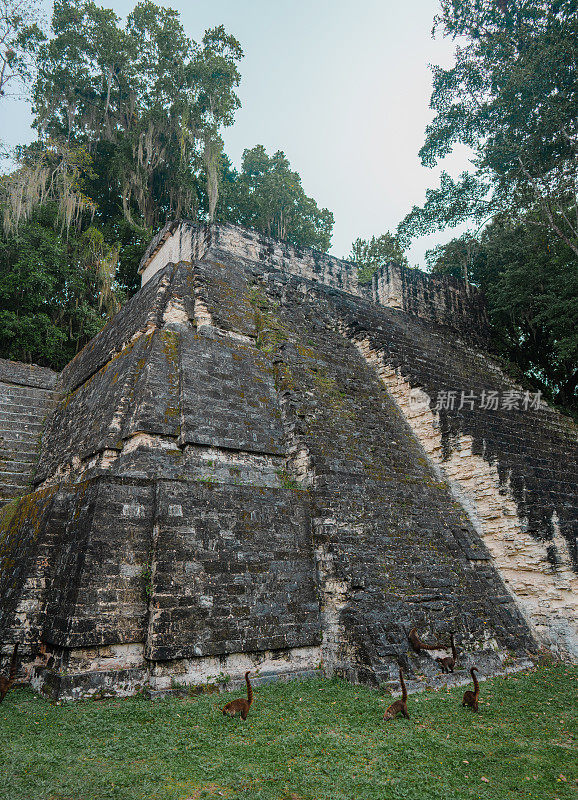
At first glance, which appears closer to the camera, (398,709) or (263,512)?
(398,709)

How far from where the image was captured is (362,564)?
5918mm

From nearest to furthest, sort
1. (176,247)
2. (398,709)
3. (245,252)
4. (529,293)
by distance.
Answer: (398,709)
(245,252)
(176,247)
(529,293)

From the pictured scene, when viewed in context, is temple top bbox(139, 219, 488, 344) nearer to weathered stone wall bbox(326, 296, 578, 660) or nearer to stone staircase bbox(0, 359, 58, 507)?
weathered stone wall bbox(326, 296, 578, 660)

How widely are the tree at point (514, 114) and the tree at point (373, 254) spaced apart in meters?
8.98

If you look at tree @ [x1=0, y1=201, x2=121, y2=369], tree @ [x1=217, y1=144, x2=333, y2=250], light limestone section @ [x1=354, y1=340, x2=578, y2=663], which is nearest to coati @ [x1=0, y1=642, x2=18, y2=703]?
light limestone section @ [x1=354, y1=340, x2=578, y2=663]

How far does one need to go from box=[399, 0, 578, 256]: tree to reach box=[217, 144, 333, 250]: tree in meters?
10.5

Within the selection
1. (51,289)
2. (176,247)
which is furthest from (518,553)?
(51,289)

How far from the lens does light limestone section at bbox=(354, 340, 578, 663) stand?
7.39m

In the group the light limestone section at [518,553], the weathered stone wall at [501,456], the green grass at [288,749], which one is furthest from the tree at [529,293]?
the green grass at [288,749]

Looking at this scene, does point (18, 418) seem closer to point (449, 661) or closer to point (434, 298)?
point (449, 661)

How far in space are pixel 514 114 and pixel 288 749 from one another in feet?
44.8

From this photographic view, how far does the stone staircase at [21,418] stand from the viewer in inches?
355

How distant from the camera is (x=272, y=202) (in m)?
24.2

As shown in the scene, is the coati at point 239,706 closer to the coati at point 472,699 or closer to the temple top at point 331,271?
the coati at point 472,699
